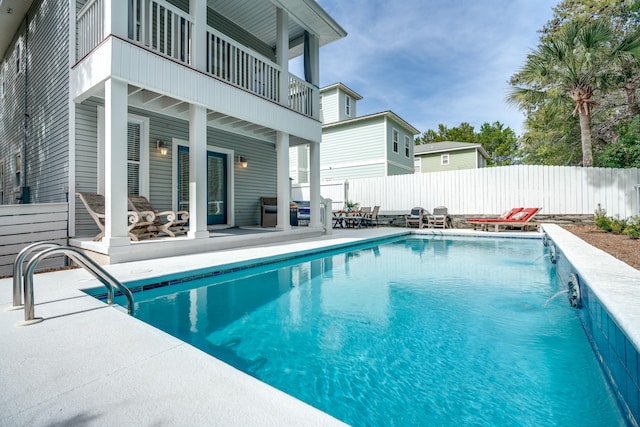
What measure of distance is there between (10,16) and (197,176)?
848 cm

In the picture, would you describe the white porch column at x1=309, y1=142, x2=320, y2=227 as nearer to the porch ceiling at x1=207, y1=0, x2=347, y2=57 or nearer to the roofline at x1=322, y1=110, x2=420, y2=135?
the porch ceiling at x1=207, y1=0, x2=347, y2=57

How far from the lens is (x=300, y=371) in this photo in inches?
88.6

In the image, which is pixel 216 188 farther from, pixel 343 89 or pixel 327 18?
pixel 343 89

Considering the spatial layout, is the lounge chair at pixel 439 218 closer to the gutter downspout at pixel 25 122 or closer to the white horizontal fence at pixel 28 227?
the white horizontal fence at pixel 28 227

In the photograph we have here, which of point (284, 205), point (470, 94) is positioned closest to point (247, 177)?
point (284, 205)

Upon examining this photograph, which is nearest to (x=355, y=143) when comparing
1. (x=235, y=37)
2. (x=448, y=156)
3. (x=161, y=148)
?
(x=448, y=156)

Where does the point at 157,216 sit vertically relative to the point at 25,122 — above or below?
below

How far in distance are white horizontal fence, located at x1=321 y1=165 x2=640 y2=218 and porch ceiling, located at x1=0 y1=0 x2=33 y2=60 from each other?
483 inches

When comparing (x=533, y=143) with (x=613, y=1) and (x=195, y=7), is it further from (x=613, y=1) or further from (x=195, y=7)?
(x=195, y=7)

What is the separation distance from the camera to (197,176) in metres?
5.96

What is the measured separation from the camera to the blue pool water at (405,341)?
74.1 inches

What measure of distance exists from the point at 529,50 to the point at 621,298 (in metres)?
11.2

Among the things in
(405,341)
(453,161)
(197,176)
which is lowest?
(405,341)

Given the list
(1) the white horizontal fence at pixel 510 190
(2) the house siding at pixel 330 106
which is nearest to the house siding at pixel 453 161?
(2) the house siding at pixel 330 106
